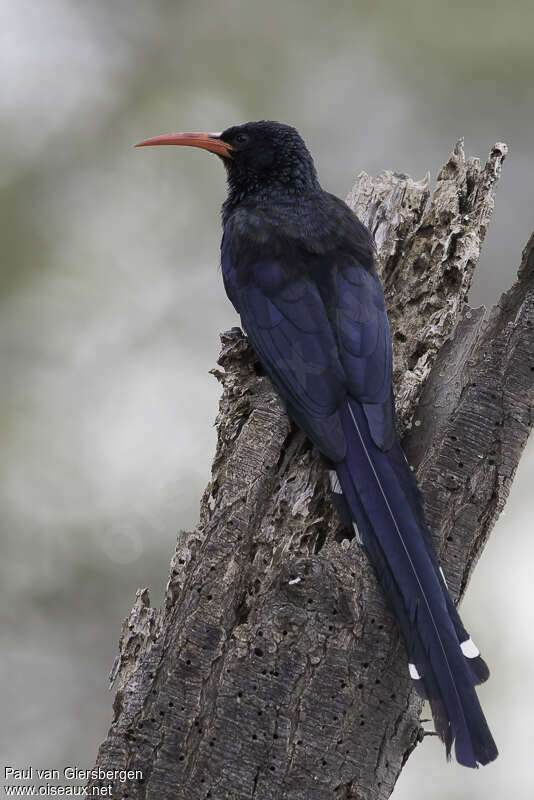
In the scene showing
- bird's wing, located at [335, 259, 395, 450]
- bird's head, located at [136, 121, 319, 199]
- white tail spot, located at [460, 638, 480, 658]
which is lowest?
white tail spot, located at [460, 638, 480, 658]

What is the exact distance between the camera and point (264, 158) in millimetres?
4352

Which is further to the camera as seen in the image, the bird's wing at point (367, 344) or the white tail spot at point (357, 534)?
the bird's wing at point (367, 344)

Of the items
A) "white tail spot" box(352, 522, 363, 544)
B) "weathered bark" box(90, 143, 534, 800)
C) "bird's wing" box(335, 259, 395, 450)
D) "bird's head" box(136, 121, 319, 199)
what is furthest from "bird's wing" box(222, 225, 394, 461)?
"bird's head" box(136, 121, 319, 199)

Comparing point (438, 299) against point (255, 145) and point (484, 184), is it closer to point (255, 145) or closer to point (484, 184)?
point (484, 184)

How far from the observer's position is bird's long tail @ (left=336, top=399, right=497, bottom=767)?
250 cm

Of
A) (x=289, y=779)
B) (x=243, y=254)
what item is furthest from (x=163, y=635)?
(x=243, y=254)

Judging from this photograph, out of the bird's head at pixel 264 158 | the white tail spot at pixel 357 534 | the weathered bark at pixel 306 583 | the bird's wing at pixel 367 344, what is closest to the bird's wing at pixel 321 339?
the bird's wing at pixel 367 344

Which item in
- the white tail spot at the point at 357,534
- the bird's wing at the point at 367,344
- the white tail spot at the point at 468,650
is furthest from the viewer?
the bird's wing at the point at 367,344

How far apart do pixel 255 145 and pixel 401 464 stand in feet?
6.91

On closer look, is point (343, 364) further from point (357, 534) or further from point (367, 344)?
point (357, 534)

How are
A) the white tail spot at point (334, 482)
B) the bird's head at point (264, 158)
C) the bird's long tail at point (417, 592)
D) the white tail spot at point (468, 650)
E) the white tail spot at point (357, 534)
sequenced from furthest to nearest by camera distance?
the bird's head at point (264, 158) < the white tail spot at point (334, 482) < the white tail spot at point (357, 534) < the white tail spot at point (468, 650) < the bird's long tail at point (417, 592)

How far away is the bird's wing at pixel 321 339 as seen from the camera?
316 cm

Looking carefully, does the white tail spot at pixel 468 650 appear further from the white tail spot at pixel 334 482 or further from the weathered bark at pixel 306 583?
the white tail spot at pixel 334 482

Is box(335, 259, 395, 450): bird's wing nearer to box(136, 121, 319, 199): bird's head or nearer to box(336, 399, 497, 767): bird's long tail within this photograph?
box(336, 399, 497, 767): bird's long tail
